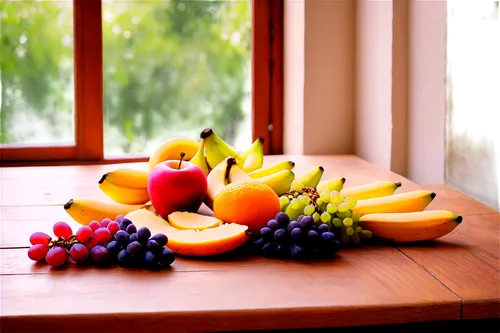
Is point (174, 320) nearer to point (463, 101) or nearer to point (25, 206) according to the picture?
point (463, 101)

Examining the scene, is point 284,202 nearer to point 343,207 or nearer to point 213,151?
point 343,207

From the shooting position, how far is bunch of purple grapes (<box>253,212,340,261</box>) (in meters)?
1.16

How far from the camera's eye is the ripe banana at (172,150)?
5.34 feet

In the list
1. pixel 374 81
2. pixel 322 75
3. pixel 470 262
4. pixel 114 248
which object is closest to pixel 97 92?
pixel 322 75

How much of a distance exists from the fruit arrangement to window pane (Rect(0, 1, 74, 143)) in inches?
61.8

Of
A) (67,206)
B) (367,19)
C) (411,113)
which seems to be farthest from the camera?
(367,19)

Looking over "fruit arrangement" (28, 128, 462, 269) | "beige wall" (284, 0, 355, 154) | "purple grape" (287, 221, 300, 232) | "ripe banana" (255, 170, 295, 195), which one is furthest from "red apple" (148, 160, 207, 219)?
"beige wall" (284, 0, 355, 154)

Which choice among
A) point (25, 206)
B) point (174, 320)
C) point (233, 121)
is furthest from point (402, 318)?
point (233, 121)

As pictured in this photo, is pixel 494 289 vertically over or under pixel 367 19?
under

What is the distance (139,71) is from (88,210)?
1.74 m

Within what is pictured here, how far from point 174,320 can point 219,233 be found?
0.95 ft

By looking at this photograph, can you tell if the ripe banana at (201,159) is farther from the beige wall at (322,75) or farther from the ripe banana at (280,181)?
the beige wall at (322,75)

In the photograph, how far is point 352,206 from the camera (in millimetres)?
1228

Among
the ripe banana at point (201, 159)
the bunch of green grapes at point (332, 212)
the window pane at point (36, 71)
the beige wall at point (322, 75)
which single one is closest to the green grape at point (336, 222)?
the bunch of green grapes at point (332, 212)
